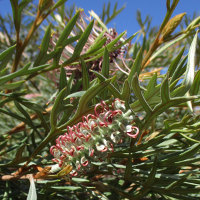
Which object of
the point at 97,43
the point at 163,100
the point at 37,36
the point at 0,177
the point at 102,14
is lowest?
the point at 0,177

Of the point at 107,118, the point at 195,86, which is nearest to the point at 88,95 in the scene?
the point at 107,118

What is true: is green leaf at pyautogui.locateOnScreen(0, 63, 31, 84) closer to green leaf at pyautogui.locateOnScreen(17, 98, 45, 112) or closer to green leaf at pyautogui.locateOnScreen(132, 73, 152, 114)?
green leaf at pyautogui.locateOnScreen(17, 98, 45, 112)

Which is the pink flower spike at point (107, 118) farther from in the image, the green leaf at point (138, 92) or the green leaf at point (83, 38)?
the green leaf at point (83, 38)

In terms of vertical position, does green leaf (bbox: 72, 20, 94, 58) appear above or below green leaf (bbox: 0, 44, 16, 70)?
above

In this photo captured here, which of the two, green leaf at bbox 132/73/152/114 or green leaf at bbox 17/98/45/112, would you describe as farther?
green leaf at bbox 17/98/45/112

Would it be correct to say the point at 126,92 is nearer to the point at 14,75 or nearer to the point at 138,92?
the point at 138,92

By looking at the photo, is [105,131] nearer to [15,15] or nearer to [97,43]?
[97,43]

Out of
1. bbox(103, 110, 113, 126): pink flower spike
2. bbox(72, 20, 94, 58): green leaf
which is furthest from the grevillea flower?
bbox(72, 20, 94, 58): green leaf

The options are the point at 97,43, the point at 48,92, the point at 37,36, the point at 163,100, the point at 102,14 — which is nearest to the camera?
the point at 163,100

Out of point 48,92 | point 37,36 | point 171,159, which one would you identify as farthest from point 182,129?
point 37,36
